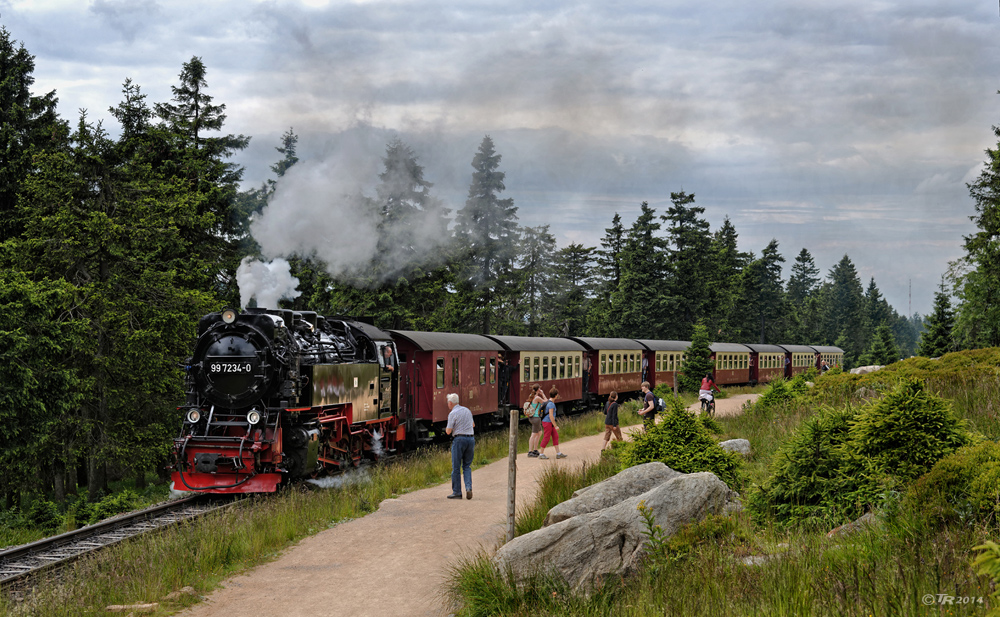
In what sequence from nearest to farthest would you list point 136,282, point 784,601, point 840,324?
point 784,601 < point 136,282 < point 840,324

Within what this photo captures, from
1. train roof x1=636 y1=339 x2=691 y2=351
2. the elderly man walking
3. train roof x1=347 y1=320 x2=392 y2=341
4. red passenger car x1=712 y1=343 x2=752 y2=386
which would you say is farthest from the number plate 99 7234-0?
red passenger car x1=712 y1=343 x2=752 y2=386

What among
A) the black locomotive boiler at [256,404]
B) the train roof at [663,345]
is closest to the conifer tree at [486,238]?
the train roof at [663,345]

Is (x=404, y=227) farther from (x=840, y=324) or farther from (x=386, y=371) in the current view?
(x=840, y=324)

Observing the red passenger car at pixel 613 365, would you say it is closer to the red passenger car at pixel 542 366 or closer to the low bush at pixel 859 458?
the red passenger car at pixel 542 366

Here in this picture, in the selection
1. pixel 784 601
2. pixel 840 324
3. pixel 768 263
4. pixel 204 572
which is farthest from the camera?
pixel 840 324

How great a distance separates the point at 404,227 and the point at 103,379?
854 inches

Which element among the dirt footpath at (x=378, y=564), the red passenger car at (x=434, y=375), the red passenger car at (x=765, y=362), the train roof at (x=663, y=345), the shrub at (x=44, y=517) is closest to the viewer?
the dirt footpath at (x=378, y=564)

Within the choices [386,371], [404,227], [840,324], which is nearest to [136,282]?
[386,371]

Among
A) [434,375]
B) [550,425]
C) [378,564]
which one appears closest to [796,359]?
[434,375]

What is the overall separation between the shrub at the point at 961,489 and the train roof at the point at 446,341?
45.8 ft

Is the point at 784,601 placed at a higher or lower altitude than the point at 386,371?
lower

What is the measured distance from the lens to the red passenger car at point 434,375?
65.5 feet

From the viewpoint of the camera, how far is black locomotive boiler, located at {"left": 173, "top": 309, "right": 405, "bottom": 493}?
45.6 feet

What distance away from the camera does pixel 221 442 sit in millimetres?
14023
